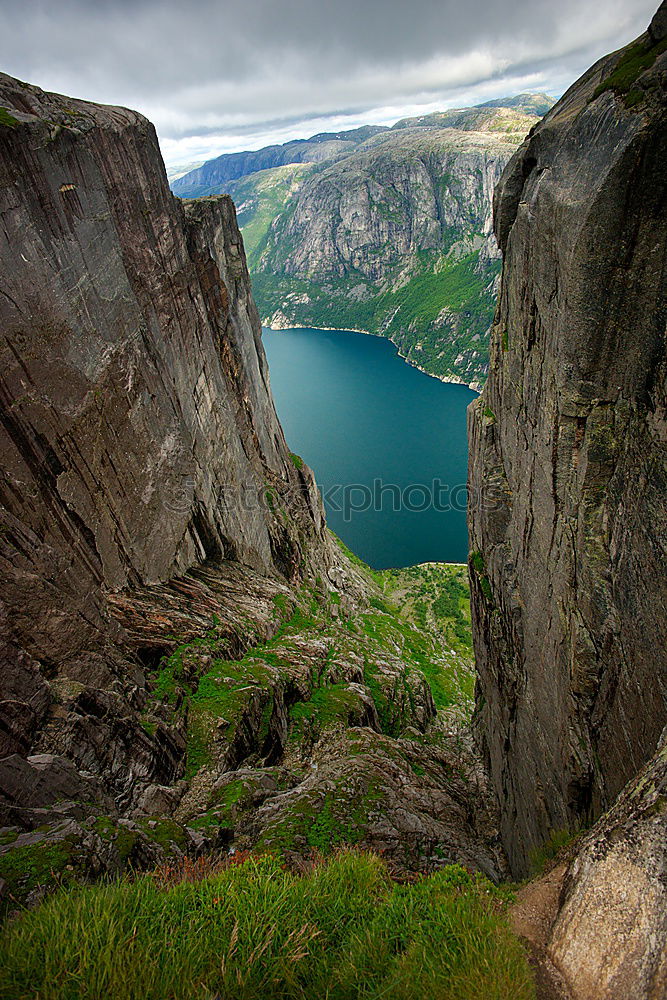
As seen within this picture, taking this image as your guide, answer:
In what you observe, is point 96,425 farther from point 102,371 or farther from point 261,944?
point 261,944

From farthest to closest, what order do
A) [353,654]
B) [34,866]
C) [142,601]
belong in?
[353,654] → [142,601] → [34,866]

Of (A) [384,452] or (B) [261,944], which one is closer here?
(B) [261,944]

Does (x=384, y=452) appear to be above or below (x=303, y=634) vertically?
below

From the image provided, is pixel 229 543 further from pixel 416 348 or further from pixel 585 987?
pixel 416 348

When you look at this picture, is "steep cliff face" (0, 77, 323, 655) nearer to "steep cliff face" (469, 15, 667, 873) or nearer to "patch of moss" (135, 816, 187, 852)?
"patch of moss" (135, 816, 187, 852)

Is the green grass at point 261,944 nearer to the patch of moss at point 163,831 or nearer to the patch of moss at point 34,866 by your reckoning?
the patch of moss at point 34,866

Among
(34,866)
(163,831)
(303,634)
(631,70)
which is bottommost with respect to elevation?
(303,634)

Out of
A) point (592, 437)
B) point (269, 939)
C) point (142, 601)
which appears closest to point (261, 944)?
point (269, 939)

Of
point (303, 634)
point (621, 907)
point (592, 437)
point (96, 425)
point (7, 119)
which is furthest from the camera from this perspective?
point (303, 634)
